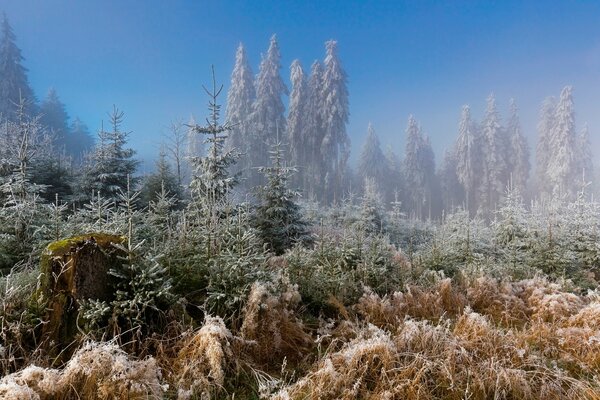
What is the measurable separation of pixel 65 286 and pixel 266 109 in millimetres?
32670

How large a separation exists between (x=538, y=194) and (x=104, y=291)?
48458 millimetres

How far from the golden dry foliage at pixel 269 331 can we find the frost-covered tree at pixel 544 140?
4368 cm

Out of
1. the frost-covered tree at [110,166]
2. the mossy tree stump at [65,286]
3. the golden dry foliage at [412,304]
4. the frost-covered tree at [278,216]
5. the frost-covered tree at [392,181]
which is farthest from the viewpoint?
the frost-covered tree at [392,181]

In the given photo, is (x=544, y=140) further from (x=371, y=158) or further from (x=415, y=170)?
(x=371, y=158)

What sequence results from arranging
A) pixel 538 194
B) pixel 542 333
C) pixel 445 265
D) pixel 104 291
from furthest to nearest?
pixel 538 194
pixel 445 265
pixel 542 333
pixel 104 291

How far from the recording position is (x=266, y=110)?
114 feet

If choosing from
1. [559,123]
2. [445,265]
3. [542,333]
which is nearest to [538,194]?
[559,123]

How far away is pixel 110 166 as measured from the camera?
14320 mm

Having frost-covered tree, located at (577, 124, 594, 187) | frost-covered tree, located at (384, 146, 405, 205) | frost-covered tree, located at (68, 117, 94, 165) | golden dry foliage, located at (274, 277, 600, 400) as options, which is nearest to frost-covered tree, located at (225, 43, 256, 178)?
frost-covered tree, located at (384, 146, 405, 205)

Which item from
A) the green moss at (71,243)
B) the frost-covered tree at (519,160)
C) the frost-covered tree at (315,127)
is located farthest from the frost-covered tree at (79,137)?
the frost-covered tree at (519,160)

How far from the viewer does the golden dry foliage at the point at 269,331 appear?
407cm

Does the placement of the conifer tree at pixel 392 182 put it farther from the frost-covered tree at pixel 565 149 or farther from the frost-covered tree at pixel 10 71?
the frost-covered tree at pixel 10 71

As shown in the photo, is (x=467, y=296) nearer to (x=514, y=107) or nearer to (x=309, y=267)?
(x=309, y=267)

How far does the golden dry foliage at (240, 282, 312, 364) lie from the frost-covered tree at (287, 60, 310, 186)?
105ft
